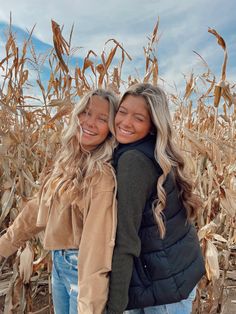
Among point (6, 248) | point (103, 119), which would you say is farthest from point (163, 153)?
point (6, 248)

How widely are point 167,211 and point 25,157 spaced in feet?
4.52

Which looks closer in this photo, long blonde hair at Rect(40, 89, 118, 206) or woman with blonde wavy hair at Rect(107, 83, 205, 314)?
woman with blonde wavy hair at Rect(107, 83, 205, 314)

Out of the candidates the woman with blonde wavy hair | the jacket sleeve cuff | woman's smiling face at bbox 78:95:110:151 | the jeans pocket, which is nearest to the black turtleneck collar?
the woman with blonde wavy hair

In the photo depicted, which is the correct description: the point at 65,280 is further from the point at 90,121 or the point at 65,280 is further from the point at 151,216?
the point at 90,121

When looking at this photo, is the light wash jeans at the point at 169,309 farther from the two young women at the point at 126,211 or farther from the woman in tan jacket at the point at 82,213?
the woman in tan jacket at the point at 82,213

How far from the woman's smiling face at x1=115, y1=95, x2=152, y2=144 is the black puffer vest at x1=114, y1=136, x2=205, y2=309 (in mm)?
39

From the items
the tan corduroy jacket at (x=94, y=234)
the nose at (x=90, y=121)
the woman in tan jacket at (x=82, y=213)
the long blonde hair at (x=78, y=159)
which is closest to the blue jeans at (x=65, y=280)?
the woman in tan jacket at (x=82, y=213)

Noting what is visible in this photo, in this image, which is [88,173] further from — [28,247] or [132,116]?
[28,247]

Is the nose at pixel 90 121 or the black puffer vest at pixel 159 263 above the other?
the nose at pixel 90 121

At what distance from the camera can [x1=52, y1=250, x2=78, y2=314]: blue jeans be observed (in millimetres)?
1604

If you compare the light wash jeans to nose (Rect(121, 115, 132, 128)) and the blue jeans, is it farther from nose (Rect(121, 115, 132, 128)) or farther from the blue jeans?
nose (Rect(121, 115, 132, 128))

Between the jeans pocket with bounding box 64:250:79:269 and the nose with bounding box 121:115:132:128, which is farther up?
the nose with bounding box 121:115:132:128

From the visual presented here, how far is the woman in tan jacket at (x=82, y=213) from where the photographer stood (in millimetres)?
1333

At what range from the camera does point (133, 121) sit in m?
1.51
